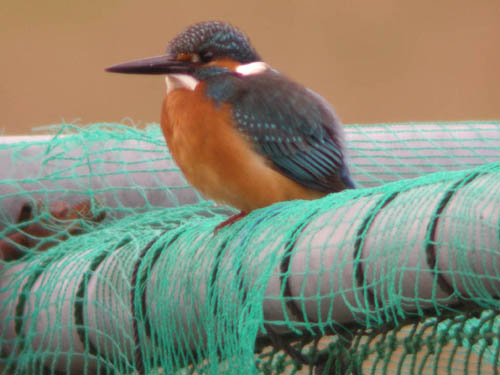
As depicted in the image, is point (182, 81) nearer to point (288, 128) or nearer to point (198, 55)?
point (198, 55)

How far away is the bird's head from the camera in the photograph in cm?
154

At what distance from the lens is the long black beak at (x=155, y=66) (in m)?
1.48

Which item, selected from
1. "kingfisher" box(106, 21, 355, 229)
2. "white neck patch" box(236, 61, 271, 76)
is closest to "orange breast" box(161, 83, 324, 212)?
"kingfisher" box(106, 21, 355, 229)

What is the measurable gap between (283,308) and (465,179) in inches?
10.4

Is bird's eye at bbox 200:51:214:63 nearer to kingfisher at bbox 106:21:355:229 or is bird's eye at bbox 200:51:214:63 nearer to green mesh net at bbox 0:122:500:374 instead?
kingfisher at bbox 106:21:355:229

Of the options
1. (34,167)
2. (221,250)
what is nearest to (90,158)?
(34,167)

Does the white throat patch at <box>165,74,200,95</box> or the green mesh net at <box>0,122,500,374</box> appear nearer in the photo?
the green mesh net at <box>0,122,500,374</box>

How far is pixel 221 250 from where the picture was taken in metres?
1.14

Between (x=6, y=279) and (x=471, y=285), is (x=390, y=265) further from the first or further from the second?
(x=6, y=279)

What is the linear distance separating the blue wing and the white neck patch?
0.06 feet

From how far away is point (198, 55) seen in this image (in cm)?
157

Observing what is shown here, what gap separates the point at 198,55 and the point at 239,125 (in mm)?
163

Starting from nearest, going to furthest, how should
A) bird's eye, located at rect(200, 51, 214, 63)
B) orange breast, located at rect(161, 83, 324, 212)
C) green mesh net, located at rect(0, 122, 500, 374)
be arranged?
green mesh net, located at rect(0, 122, 500, 374) → orange breast, located at rect(161, 83, 324, 212) → bird's eye, located at rect(200, 51, 214, 63)

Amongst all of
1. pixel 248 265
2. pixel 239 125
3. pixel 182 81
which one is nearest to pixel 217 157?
pixel 239 125
